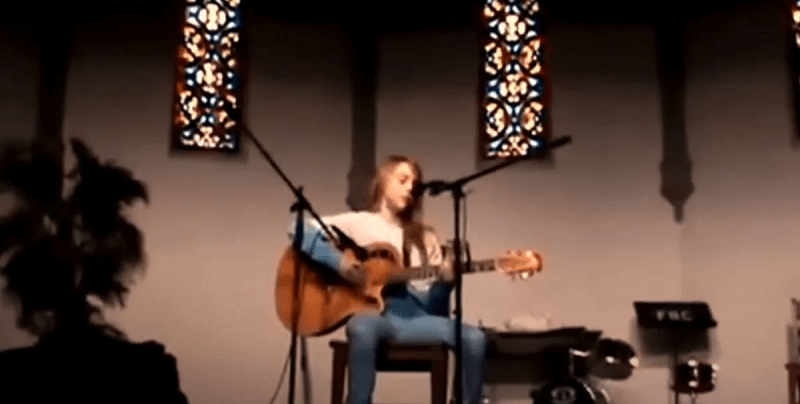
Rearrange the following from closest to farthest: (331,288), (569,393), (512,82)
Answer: (331,288), (569,393), (512,82)

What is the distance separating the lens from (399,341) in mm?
4000

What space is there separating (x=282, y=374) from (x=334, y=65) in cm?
187

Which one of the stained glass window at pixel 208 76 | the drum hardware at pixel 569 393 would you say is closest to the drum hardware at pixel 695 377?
the drum hardware at pixel 569 393

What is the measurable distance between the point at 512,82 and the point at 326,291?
2410 mm

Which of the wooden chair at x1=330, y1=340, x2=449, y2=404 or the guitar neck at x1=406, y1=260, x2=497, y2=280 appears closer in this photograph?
the guitar neck at x1=406, y1=260, x2=497, y2=280

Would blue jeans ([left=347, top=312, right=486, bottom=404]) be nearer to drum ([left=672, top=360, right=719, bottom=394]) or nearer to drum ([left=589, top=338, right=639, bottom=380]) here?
drum ([left=589, top=338, right=639, bottom=380])

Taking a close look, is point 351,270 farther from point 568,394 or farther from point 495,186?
point 495,186

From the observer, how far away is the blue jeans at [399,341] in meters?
3.89

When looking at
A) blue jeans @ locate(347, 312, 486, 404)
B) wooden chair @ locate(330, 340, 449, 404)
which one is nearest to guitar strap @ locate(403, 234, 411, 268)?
blue jeans @ locate(347, 312, 486, 404)

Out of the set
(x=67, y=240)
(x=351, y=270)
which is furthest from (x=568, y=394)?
(x=67, y=240)

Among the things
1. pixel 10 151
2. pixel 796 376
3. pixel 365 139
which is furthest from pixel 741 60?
pixel 10 151

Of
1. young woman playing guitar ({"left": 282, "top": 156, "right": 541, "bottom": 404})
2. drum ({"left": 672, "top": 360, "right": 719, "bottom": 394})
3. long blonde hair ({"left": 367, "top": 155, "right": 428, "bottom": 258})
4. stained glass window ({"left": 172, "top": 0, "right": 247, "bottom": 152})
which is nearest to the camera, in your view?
young woman playing guitar ({"left": 282, "top": 156, "right": 541, "bottom": 404})

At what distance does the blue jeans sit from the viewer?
389cm

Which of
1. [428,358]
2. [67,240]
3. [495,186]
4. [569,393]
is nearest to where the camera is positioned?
[428,358]
